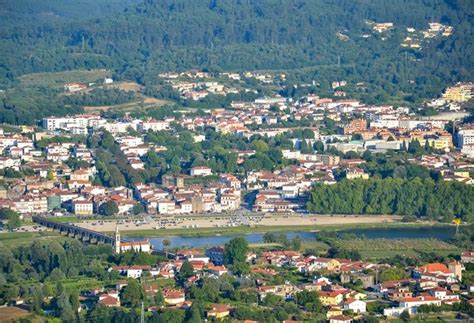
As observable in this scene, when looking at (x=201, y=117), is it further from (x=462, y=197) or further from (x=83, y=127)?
(x=462, y=197)

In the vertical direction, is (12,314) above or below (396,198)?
below

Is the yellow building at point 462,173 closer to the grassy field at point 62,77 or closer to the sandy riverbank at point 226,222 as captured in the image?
the sandy riverbank at point 226,222

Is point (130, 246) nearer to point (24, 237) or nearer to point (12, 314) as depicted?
point (24, 237)

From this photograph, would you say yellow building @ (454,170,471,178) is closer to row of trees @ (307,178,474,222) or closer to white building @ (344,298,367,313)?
row of trees @ (307,178,474,222)

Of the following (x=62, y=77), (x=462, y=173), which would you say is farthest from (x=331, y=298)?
(x=62, y=77)

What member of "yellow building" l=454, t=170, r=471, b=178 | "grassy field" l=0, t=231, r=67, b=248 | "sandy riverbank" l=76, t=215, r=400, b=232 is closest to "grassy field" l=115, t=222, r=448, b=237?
"sandy riverbank" l=76, t=215, r=400, b=232

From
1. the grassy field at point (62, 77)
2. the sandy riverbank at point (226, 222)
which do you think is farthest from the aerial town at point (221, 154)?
the grassy field at point (62, 77)
